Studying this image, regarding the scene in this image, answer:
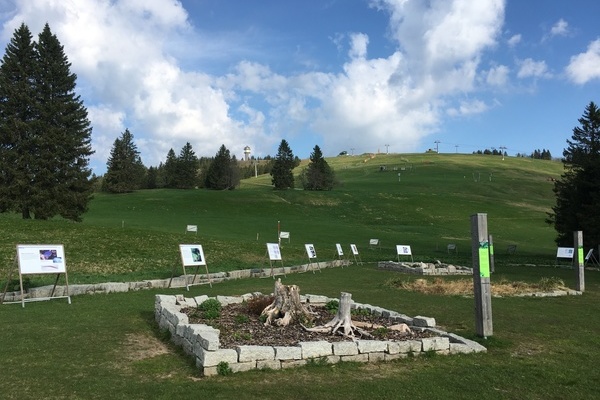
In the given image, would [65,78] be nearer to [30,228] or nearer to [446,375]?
[30,228]

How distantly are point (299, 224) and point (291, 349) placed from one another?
4923 cm

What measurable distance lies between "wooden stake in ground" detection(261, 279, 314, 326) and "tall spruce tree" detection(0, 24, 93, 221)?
36.0m

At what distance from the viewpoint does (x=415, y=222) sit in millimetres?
68562

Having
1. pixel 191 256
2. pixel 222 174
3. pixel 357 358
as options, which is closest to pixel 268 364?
pixel 357 358

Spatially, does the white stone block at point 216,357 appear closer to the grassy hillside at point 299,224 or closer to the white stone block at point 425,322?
the white stone block at point 425,322

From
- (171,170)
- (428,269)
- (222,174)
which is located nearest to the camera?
(428,269)

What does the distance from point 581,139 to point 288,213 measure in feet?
130

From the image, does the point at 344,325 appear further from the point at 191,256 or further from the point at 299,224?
the point at 299,224

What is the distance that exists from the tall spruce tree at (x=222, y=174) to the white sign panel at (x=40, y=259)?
313 ft

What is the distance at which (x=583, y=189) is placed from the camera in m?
39.2

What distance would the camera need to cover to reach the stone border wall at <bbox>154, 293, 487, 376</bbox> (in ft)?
24.8

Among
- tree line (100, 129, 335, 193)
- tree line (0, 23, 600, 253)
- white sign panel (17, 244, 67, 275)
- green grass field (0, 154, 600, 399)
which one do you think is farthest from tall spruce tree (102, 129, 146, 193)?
white sign panel (17, 244, 67, 275)

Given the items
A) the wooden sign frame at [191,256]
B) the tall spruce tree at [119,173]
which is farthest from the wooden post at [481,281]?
the tall spruce tree at [119,173]

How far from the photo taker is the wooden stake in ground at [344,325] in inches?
376
